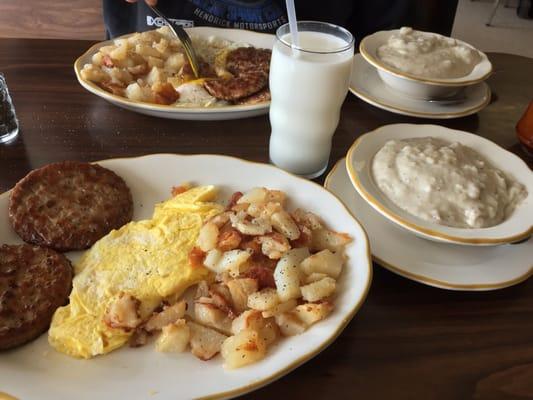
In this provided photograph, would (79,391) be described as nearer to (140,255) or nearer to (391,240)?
(140,255)

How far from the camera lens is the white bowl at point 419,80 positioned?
1.65 m

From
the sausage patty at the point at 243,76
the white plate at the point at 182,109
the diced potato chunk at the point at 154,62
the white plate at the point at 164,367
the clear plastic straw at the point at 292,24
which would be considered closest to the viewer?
the white plate at the point at 164,367

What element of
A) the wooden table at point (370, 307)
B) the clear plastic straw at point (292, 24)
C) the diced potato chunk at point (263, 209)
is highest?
the clear plastic straw at point (292, 24)

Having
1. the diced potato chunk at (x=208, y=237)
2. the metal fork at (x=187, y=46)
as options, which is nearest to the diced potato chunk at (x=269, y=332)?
the diced potato chunk at (x=208, y=237)

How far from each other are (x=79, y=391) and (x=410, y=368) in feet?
1.97

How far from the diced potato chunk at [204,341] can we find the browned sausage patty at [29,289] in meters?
0.28

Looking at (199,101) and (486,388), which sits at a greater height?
(199,101)

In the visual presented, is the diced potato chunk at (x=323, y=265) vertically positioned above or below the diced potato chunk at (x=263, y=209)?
below

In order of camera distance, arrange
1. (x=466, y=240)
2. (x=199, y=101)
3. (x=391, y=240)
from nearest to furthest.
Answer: (x=466, y=240) < (x=391, y=240) < (x=199, y=101)

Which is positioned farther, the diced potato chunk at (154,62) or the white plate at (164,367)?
the diced potato chunk at (154,62)

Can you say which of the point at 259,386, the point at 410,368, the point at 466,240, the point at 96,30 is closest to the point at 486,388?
the point at 410,368

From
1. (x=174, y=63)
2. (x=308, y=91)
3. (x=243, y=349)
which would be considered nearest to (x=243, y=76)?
(x=174, y=63)

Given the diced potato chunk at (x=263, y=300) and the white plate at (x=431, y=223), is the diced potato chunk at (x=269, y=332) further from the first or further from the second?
the white plate at (x=431, y=223)

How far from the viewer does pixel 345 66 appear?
1282 mm
